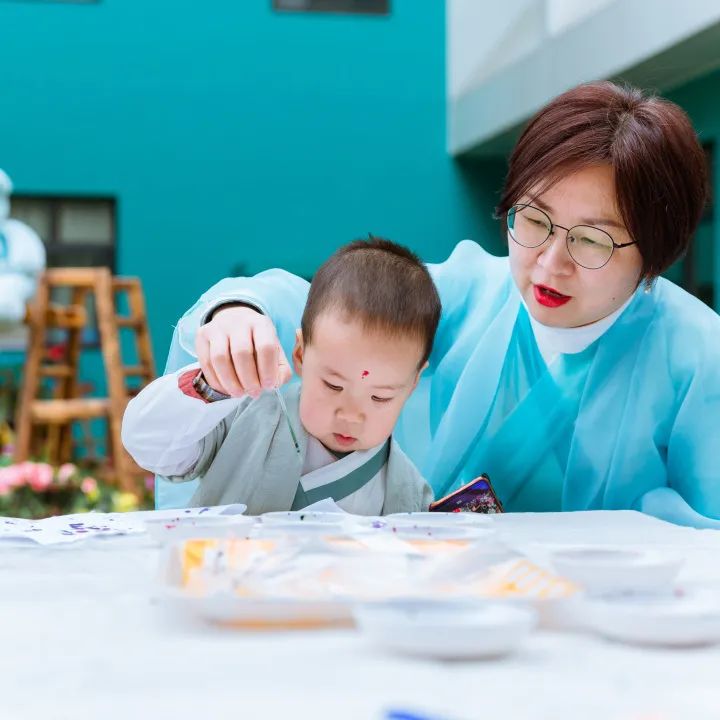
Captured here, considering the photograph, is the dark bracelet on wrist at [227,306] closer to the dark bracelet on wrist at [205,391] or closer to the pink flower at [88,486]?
the dark bracelet on wrist at [205,391]

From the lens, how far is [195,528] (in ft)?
3.66

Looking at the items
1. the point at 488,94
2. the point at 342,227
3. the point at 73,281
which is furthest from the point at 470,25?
the point at 73,281

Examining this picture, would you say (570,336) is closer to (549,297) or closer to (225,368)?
(549,297)

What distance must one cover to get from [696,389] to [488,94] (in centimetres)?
527

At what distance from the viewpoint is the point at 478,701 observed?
0.63 meters

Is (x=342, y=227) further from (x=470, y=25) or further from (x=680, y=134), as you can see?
(x=680, y=134)

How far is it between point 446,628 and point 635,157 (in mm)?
1091

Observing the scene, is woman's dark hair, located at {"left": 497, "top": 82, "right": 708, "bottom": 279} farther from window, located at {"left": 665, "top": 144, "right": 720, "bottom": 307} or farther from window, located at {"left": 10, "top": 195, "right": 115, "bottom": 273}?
window, located at {"left": 10, "top": 195, "right": 115, "bottom": 273}

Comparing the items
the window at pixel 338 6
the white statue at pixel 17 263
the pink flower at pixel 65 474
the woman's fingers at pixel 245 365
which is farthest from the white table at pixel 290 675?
the window at pixel 338 6

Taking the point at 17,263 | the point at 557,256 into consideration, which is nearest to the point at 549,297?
the point at 557,256

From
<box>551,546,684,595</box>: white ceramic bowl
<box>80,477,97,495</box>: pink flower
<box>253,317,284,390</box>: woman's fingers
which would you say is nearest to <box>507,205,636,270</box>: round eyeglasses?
<box>253,317,284,390</box>: woman's fingers

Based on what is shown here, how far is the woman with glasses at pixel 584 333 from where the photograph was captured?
1644mm

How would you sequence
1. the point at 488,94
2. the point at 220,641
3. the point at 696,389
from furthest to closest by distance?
the point at 488,94, the point at 696,389, the point at 220,641

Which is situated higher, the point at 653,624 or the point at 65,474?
the point at 653,624
